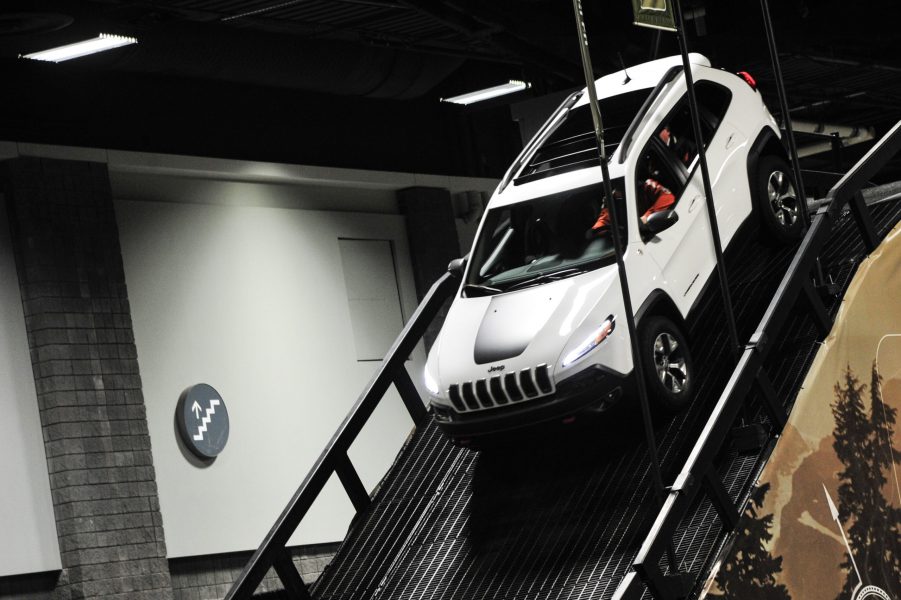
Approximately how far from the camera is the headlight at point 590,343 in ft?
27.4

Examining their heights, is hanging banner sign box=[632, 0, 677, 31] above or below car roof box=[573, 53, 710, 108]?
above

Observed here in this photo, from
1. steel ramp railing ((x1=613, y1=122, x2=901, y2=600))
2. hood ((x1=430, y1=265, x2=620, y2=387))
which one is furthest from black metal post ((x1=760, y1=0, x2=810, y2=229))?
hood ((x1=430, y1=265, x2=620, y2=387))

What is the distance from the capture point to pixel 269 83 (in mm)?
15688

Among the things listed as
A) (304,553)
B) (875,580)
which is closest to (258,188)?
(304,553)

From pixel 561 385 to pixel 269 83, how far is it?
835cm

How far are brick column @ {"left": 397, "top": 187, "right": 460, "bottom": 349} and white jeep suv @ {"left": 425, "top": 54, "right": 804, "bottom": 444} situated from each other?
745 cm

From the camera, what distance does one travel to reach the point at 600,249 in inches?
357

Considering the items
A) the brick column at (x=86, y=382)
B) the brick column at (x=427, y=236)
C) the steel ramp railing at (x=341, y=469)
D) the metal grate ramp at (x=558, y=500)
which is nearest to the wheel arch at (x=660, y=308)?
the metal grate ramp at (x=558, y=500)

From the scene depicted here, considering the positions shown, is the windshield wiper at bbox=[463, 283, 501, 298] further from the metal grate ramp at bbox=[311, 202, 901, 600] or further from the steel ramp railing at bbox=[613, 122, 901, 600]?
the steel ramp railing at bbox=[613, 122, 901, 600]

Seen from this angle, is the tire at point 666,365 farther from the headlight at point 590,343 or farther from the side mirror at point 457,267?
the side mirror at point 457,267

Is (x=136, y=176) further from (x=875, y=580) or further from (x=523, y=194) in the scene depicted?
(x=875, y=580)

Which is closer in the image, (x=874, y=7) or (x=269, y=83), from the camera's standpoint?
(x=269, y=83)

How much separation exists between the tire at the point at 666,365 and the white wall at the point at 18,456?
254 inches

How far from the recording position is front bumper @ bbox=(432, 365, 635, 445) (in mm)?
8312
